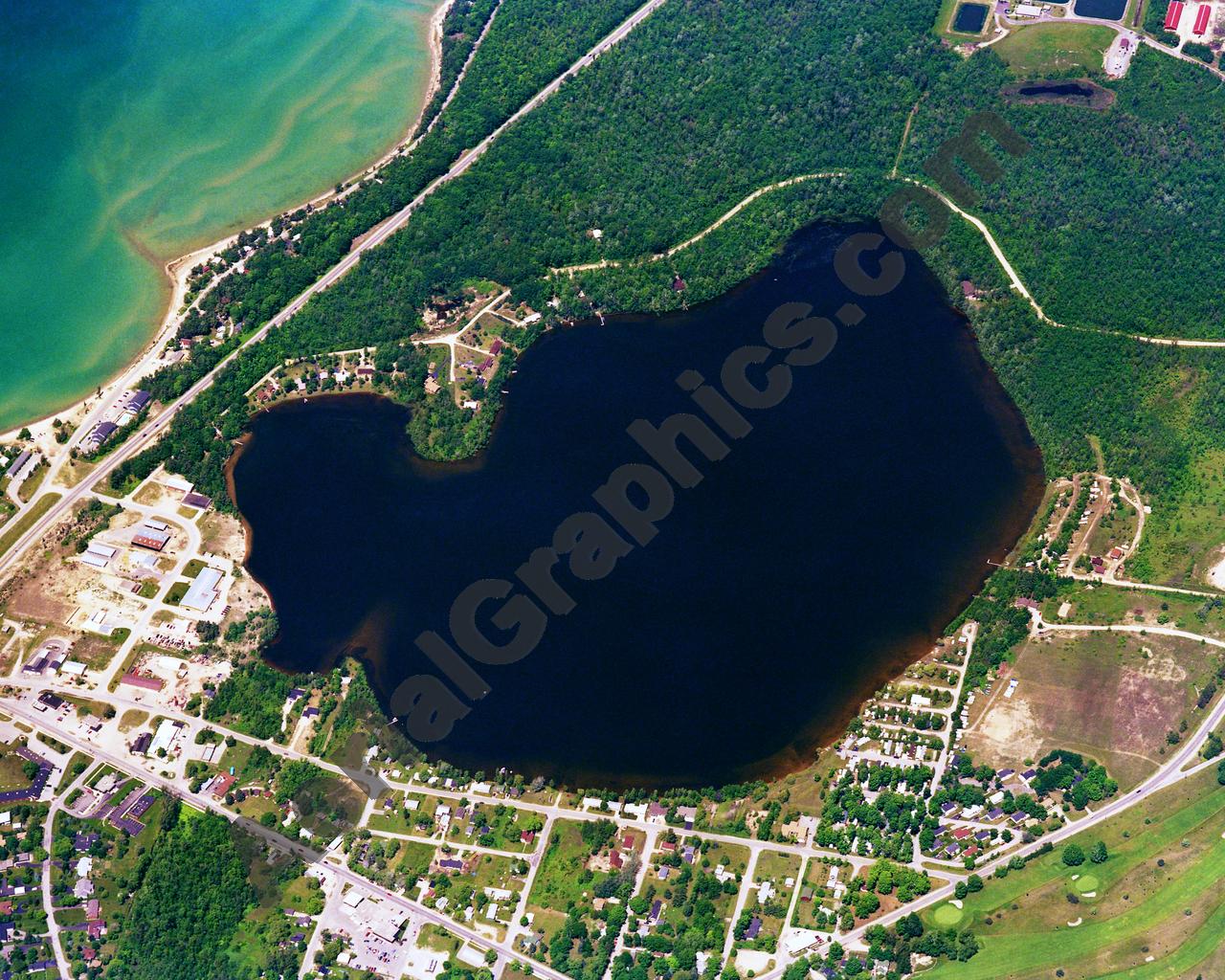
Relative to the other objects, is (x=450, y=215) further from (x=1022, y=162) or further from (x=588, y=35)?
(x=1022, y=162)

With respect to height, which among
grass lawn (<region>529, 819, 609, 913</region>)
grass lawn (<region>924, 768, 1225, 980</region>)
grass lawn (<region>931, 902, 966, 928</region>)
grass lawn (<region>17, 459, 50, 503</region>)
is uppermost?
grass lawn (<region>17, 459, 50, 503</region>)

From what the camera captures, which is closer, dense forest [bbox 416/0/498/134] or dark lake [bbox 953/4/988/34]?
dark lake [bbox 953/4/988/34]

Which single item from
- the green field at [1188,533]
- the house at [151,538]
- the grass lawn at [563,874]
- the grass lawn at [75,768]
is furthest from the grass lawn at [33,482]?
the green field at [1188,533]

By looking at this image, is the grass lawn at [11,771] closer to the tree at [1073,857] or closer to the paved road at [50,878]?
the paved road at [50,878]

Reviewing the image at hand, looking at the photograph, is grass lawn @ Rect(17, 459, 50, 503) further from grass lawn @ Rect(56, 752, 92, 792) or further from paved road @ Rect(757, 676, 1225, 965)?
paved road @ Rect(757, 676, 1225, 965)

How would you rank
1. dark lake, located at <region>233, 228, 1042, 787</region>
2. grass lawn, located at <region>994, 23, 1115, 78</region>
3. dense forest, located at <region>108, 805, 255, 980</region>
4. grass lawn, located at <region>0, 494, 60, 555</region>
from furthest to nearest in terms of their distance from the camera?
1. grass lawn, located at <region>994, 23, 1115, 78</region>
2. grass lawn, located at <region>0, 494, 60, 555</region>
3. dark lake, located at <region>233, 228, 1042, 787</region>
4. dense forest, located at <region>108, 805, 255, 980</region>

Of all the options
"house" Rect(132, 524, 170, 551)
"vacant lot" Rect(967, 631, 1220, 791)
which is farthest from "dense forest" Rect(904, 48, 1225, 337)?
"house" Rect(132, 524, 170, 551)

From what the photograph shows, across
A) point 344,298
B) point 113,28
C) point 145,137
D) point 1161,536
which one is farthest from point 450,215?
point 1161,536
